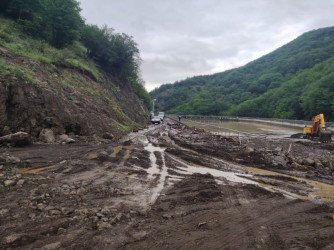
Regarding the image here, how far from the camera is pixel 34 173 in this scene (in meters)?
6.27

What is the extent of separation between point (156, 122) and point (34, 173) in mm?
35096

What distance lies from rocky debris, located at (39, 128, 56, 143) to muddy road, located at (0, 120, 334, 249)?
2277 mm

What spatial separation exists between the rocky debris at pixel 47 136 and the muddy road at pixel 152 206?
2.28 metres

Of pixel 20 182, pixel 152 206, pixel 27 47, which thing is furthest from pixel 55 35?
pixel 152 206

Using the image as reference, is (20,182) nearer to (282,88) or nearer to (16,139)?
(16,139)

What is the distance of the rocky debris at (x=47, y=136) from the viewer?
36.0ft

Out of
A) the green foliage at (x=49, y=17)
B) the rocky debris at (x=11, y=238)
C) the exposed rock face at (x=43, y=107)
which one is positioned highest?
the green foliage at (x=49, y=17)

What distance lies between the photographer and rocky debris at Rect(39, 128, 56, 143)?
1097 cm

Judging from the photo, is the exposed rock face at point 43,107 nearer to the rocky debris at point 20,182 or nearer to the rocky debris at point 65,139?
the rocky debris at point 65,139

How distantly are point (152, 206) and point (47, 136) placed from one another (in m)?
9.08

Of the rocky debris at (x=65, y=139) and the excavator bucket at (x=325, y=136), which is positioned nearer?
the rocky debris at (x=65, y=139)

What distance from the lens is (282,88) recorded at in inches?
3666

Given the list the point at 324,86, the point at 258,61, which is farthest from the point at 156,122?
the point at 258,61

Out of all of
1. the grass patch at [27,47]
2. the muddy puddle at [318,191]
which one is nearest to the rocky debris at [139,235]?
the muddy puddle at [318,191]
